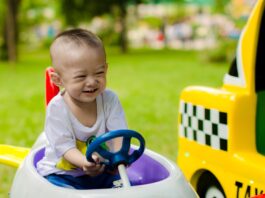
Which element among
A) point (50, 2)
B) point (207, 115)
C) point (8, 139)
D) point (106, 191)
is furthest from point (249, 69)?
point (50, 2)

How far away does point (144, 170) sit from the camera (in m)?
2.36

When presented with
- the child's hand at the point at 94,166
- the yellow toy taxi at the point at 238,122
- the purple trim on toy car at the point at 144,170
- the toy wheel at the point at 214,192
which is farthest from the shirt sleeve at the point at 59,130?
the toy wheel at the point at 214,192

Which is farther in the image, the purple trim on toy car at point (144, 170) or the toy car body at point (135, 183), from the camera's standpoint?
the purple trim on toy car at point (144, 170)

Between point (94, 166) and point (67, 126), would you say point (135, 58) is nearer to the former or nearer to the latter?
point (67, 126)

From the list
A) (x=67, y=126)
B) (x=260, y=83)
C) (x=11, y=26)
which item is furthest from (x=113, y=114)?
(x=11, y=26)

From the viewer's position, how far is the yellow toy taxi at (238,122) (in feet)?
8.92

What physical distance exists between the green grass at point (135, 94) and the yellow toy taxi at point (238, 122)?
1236mm

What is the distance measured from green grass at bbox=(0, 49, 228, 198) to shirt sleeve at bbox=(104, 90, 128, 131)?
52.7 inches

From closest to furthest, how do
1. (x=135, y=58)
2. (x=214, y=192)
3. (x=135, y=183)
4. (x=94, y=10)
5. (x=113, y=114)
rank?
1. (x=113, y=114)
2. (x=135, y=183)
3. (x=214, y=192)
4. (x=135, y=58)
5. (x=94, y=10)

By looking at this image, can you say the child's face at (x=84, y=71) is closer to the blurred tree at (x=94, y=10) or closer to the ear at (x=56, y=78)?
the ear at (x=56, y=78)

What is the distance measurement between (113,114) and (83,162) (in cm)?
29

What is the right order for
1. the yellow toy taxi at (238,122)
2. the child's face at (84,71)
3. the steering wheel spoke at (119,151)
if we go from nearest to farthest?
1. the steering wheel spoke at (119,151)
2. the child's face at (84,71)
3. the yellow toy taxi at (238,122)

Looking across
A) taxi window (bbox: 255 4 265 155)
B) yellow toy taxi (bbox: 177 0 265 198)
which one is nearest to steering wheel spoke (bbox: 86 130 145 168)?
yellow toy taxi (bbox: 177 0 265 198)

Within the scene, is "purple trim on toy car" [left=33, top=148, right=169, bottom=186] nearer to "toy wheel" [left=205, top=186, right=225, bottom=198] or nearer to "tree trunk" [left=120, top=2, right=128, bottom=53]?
"toy wheel" [left=205, top=186, right=225, bottom=198]
